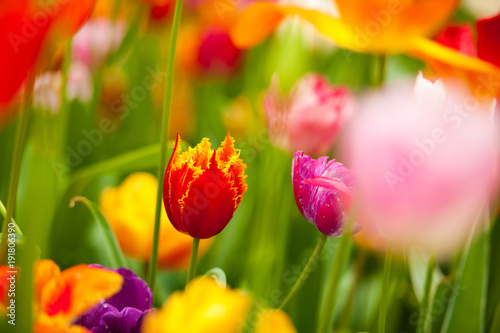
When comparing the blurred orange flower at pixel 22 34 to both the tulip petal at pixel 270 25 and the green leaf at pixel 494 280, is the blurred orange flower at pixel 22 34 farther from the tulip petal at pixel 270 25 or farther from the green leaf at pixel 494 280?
the green leaf at pixel 494 280

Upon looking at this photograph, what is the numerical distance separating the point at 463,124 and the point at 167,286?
11.3 inches

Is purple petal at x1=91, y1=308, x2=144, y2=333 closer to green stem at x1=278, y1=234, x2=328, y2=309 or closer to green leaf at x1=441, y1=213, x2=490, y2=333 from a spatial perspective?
green stem at x1=278, y1=234, x2=328, y2=309

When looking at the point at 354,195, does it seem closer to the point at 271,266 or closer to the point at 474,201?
the point at 474,201

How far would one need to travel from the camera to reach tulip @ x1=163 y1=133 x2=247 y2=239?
8.3 inches

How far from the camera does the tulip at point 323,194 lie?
220 millimetres

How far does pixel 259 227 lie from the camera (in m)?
0.41

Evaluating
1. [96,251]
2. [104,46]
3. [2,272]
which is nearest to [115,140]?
[104,46]

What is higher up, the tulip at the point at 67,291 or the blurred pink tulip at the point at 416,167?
the blurred pink tulip at the point at 416,167

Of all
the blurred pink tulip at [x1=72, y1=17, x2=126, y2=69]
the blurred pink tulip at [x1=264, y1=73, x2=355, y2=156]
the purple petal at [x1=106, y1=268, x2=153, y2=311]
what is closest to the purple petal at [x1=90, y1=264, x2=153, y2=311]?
the purple petal at [x1=106, y1=268, x2=153, y2=311]

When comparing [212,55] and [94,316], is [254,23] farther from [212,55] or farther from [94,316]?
[212,55]

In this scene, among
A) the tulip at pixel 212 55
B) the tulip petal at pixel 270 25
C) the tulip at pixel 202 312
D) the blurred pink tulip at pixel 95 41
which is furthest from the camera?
the tulip at pixel 212 55

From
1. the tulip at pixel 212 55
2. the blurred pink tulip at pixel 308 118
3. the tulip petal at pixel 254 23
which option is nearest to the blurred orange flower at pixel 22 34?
the tulip petal at pixel 254 23

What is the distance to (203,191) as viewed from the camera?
0.21m

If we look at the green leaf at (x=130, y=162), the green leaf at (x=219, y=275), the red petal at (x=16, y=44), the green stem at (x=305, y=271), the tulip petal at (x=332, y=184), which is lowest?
the green leaf at (x=219, y=275)
